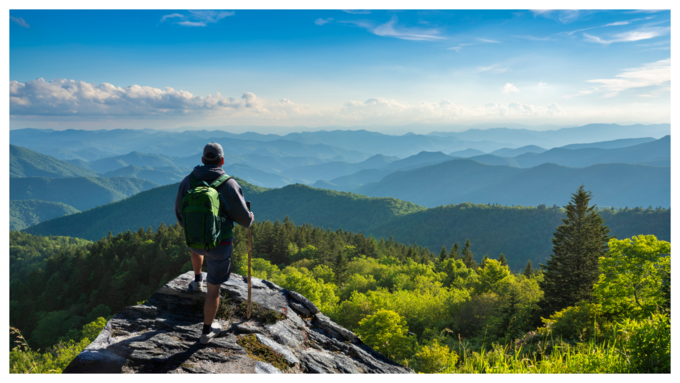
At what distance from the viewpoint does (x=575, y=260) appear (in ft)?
69.6

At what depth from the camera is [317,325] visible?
689 centimetres

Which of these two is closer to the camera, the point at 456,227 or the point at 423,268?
the point at 423,268

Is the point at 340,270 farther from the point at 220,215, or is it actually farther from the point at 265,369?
the point at 220,215

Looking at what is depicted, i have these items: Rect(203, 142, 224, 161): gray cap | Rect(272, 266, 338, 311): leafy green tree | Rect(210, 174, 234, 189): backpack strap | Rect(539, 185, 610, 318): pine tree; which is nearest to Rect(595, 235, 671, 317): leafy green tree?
Rect(539, 185, 610, 318): pine tree

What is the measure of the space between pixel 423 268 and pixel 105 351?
47.0 metres

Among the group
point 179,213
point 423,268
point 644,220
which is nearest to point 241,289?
point 179,213

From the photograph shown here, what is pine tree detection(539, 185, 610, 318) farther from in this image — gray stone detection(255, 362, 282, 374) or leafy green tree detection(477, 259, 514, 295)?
gray stone detection(255, 362, 282, 374)

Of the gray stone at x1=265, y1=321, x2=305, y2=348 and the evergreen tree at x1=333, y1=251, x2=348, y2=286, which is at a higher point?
the gray stone at x1=265, y1=321, x2=305, y2=348

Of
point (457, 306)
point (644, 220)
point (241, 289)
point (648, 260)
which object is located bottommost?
point (644, 220)

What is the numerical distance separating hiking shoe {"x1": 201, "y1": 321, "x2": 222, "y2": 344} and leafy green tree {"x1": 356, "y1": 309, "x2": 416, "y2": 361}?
1597 centimetres

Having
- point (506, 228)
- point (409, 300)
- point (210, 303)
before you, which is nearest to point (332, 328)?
point (210, 303)

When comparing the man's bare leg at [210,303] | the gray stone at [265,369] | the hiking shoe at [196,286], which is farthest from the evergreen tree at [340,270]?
the man's bare leg at [210,303]

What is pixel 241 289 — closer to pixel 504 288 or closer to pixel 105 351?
pixel 105 351

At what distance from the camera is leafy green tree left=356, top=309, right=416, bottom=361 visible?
19.5 meters
